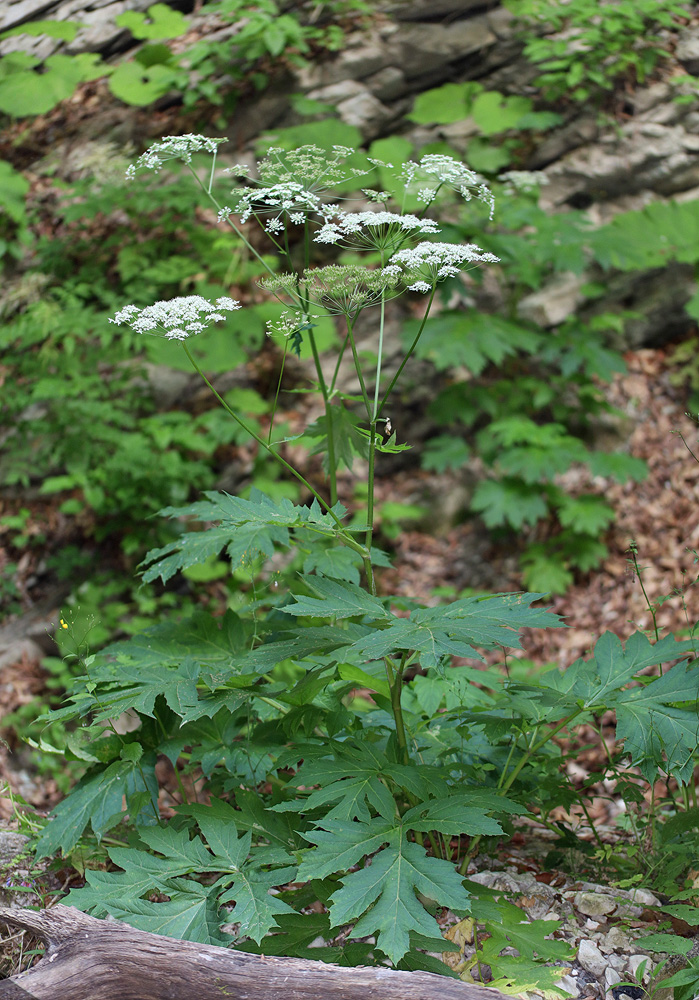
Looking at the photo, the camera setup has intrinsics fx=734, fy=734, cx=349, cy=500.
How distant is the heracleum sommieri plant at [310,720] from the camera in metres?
1.52

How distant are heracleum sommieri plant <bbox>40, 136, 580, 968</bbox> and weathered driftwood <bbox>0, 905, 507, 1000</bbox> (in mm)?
64

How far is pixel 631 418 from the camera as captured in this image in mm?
5293

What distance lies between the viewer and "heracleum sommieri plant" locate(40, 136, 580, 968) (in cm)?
152

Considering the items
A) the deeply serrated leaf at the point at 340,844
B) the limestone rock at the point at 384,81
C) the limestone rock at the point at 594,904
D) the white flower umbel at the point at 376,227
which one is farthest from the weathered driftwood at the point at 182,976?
the limestone rock at the point at 384,81

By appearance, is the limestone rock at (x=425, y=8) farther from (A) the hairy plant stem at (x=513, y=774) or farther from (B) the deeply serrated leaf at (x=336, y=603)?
(A) the hairy plant stem at (x=513, y=774)

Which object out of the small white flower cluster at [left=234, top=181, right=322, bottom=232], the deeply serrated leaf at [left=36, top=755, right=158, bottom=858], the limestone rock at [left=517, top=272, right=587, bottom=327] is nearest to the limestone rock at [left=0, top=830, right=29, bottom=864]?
the deeply serrated leaf at [left=36, top=755, right=158, bottom=858]

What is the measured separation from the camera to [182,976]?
4.79ft

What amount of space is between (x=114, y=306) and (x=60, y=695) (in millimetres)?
2429

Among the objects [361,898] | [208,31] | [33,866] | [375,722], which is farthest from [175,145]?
[208,31]

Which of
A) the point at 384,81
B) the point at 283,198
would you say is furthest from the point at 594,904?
the point at 384,81

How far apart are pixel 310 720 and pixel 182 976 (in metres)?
0.64

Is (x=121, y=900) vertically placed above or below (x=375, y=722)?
above

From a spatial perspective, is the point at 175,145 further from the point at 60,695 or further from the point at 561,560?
the point at 561,560

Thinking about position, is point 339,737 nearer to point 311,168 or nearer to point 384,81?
point 311,168
